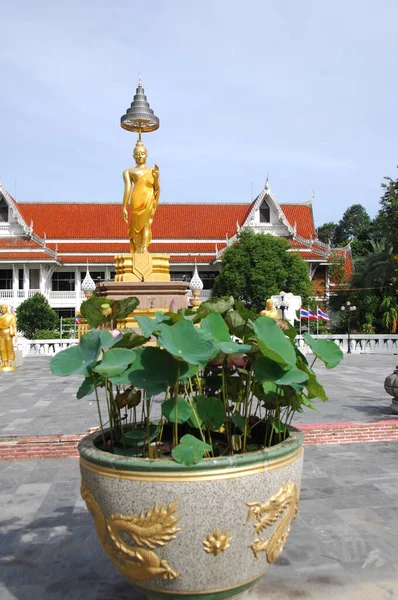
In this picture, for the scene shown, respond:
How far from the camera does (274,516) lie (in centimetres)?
230

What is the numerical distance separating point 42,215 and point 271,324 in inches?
1374

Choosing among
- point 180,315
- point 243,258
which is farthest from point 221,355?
point 243,258

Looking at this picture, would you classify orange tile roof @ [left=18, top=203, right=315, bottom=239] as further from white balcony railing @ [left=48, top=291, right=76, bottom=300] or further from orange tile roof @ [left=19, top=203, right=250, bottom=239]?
white balcony railing @ [left=48, top=291, right=76, bottom=300]

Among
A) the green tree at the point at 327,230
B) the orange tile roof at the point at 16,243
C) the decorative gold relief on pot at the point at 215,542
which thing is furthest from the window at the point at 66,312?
the green tree at the point at 327,230

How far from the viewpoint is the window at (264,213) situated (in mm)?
33938

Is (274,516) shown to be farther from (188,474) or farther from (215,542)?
(188,474)

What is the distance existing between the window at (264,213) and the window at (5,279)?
1592 centimetres

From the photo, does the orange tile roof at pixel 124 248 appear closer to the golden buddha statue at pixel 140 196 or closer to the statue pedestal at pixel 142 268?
the golden buddha statue at pixel 140 196

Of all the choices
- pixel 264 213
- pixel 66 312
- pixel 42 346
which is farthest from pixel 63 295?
pixel 264 213

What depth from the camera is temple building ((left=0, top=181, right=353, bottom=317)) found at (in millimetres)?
31141

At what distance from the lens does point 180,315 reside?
2.52 metres

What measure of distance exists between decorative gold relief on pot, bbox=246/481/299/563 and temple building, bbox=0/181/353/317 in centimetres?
2827

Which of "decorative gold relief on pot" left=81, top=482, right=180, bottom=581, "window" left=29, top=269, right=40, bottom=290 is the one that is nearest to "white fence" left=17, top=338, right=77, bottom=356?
"window" left=29, top=269, right=40, bottom=290

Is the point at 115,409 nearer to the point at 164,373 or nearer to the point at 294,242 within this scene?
the point at 164,373
